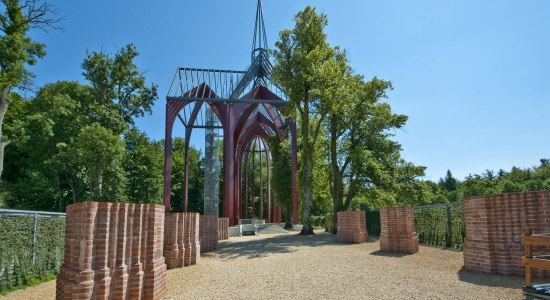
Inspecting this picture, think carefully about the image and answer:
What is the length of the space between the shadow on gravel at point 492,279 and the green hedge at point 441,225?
4.35 m

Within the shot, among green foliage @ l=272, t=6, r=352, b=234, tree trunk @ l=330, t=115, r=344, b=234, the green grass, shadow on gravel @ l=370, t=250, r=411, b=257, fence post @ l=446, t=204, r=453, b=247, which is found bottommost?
the green grass

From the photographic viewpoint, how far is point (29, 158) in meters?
27.3

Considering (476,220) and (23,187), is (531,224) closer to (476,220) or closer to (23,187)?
(476,220)

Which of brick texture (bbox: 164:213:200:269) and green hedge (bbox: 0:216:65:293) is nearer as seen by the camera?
green hedge (bbox: 0:216:65:293)

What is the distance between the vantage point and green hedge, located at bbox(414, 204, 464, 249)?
11344 millimetres

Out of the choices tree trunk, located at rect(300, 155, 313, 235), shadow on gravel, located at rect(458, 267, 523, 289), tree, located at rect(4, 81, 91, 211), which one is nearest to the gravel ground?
shadow on gravel, located at rect(458, 267, 523, 289)

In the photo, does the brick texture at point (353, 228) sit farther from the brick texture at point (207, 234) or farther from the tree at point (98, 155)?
the tree at point (98, 155)

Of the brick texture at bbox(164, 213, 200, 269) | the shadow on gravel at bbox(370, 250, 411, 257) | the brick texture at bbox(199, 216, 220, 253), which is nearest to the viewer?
the brick texture at bbox(164, 213, 200, 269)

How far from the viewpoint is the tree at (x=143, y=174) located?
3862 centimetres

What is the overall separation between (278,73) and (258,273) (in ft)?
45.9

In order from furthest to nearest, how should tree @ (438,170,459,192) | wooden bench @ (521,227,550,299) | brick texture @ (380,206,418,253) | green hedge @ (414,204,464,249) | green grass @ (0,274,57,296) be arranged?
tree @ (438,170,459,192) → green hedge @ (414,204,464,249) → brick texture @ (380,206,418,253) → green grass @ (0,274,57,296) → wooden bench @ (521,227,550,299)

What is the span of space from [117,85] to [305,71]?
55.2ft

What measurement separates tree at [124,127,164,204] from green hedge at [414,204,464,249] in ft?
100

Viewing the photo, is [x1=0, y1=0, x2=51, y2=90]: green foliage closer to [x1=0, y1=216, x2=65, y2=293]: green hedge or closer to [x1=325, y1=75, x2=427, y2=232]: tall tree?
[x1=0, y1=216, x2=65, y2=293]: green hedge
